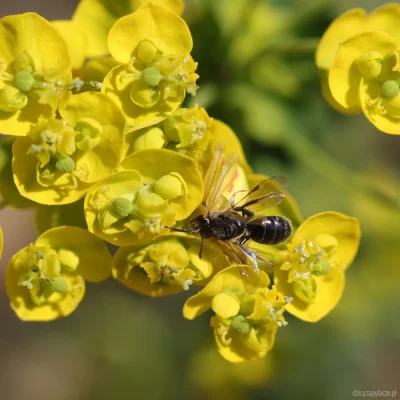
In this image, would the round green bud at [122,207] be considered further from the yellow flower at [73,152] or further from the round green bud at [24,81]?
the round green bud at [24,81]

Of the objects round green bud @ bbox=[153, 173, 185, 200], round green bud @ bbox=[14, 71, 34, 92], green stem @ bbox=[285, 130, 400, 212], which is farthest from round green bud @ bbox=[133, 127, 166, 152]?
green stem @ bbox=[285, 130, 400, 212]

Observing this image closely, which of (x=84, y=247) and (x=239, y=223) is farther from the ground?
(x=239, y=223)

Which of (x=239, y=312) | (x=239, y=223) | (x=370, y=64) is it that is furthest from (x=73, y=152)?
(x=370, y=64)

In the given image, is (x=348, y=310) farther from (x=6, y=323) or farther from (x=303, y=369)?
(x=6, y=323)

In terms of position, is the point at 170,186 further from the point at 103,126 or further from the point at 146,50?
the point at 146,50

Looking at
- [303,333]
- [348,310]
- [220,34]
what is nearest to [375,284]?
[348,310]

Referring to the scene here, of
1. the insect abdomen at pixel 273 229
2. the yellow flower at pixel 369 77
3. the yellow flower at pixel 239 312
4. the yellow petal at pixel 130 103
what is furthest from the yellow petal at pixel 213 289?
the yellow flower at pixel 369 77
